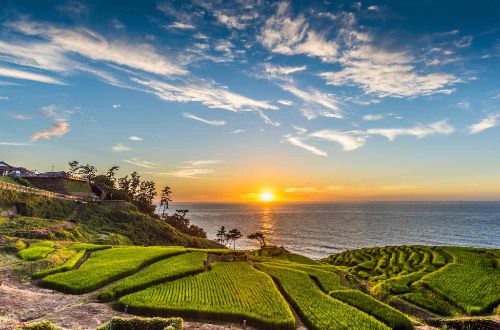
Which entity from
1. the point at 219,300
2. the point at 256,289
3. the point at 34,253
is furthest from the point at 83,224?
the point at 219,300

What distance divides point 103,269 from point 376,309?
28.5 meters

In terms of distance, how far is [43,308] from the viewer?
25.3 m

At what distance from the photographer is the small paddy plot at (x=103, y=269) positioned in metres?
31.2

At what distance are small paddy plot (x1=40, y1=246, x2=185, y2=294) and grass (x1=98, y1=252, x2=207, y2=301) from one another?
4.29ft

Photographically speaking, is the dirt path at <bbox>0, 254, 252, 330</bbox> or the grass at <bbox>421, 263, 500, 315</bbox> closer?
the dirt path at <bbox>0, 254, 252, 330</bbox>

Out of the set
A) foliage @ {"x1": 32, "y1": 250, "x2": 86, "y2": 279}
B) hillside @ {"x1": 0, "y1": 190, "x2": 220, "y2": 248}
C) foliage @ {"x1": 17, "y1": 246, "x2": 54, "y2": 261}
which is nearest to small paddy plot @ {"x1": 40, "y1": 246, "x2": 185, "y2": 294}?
foliage @ {"x1": 32, "y1": 250, "x2": 86, "y2": 279}

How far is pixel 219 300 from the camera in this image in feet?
95.1

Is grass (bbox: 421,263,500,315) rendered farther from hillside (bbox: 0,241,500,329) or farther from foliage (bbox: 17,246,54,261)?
foliage (bbox: 17,246,54,261)

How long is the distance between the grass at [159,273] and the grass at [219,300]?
130 cm

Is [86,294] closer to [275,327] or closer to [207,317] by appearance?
[207,317]

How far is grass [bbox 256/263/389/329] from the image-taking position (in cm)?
2519

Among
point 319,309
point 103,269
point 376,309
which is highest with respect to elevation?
point 103,269

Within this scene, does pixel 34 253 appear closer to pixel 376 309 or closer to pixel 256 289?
pixel 256 289

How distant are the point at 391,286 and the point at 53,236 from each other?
49.6 m
